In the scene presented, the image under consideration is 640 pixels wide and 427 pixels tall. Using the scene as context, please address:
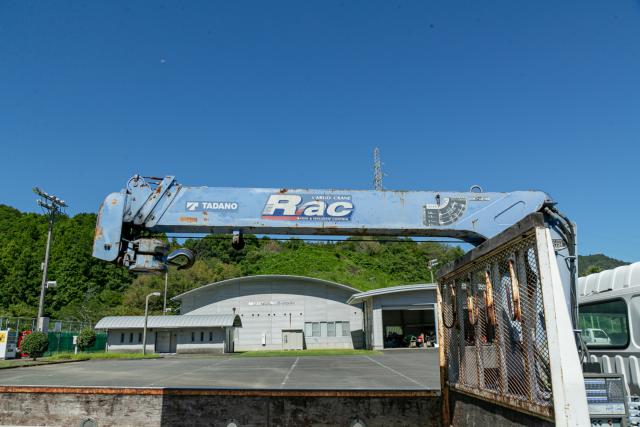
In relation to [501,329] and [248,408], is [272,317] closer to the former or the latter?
[248,408]

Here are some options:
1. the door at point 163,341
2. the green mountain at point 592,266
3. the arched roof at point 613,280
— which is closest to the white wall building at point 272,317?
the door at point 163,341

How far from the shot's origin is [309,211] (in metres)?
6.25

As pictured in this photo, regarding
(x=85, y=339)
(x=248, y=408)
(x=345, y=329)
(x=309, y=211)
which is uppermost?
(x=309, y=211)

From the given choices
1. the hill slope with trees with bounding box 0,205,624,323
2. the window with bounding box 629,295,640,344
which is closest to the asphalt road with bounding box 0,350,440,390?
the window with bounding box 629,295,640,344

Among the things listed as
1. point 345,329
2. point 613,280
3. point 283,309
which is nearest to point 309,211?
point 613,280

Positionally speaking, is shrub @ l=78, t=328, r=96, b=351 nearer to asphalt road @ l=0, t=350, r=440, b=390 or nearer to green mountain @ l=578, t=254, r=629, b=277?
asphalt road @ l=0, t=350, r=440, b=390

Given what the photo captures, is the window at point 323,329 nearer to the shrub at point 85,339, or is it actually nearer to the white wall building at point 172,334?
the white wall building at point 172,334

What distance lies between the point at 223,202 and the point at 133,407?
12.1ft

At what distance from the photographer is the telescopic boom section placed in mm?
6227

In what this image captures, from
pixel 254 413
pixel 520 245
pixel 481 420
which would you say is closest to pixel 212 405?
pixel 254 413

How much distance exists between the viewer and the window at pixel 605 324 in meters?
5.99

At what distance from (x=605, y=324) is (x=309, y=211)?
4034 mm

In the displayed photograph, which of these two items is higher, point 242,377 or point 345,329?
point 345,329

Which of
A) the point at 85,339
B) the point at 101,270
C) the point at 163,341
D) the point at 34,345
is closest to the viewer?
the point at 34,345
